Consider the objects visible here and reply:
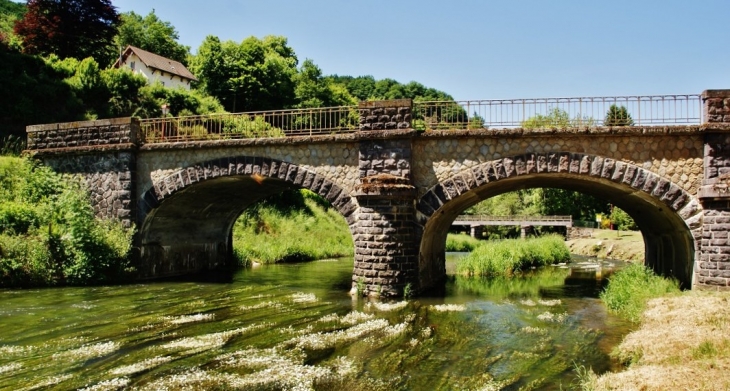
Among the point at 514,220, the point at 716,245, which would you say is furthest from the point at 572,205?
the point at 716,245

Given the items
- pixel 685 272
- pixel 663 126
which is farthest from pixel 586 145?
pixel 685 272

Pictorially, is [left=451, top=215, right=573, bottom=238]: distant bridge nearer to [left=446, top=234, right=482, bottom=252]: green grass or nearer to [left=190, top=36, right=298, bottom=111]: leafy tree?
[left=446, top=234, right=482, bottom=252]: green grass

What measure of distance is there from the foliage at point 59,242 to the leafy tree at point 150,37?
53938 millimetres

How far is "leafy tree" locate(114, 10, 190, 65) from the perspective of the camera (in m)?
69.3

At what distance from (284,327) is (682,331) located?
7.40m

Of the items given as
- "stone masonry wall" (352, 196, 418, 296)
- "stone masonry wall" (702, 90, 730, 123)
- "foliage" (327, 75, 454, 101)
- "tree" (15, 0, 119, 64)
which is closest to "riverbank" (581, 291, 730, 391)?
"stone masonry wall" (702, 90, 730, 123)

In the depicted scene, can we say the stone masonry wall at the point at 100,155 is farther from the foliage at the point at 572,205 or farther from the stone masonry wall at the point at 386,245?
the foliage at the point at 572,205

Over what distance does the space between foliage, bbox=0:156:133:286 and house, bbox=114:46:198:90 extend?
128ft

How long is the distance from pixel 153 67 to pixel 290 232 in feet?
104

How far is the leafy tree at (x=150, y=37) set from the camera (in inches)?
2729

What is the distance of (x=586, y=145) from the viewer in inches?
592

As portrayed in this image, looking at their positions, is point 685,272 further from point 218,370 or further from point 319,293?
point 218,370

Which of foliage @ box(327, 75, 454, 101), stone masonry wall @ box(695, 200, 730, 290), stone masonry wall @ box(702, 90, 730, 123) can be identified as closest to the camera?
stone masonry wall @ box(695, 200, 730, 290)

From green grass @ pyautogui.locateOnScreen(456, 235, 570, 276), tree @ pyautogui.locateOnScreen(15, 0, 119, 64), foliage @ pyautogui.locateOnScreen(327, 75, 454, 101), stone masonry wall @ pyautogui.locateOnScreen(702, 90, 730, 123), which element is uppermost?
foliage @ pyautogui.locateOnScreen(327, 75, 454, 101)
